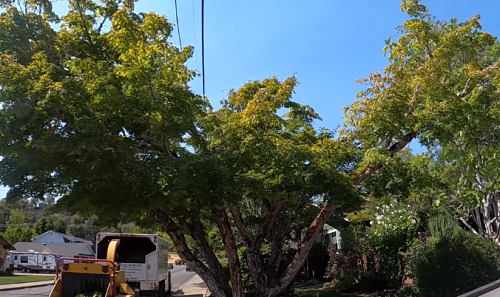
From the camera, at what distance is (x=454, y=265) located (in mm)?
15406

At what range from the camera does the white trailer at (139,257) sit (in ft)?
68.0

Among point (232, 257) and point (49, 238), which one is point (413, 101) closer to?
point (232, 257)

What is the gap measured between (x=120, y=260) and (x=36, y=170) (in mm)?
11308

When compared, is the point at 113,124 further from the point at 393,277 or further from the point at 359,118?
the point at 393,277

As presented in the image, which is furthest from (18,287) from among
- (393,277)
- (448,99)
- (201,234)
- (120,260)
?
(448,99)

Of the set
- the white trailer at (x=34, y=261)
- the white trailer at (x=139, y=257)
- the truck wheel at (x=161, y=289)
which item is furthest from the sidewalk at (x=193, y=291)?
the white trailer at (x=34, y=261)

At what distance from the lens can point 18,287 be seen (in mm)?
32656

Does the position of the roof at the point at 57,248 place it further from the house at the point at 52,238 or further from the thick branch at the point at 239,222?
the thick branch at the point at 239,222

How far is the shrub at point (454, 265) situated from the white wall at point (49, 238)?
74437 millimetres

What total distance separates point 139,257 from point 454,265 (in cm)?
1266

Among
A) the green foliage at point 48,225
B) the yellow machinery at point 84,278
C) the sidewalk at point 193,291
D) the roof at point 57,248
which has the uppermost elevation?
the green foliage at point 48,225

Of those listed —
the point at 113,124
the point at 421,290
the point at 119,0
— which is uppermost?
the point at 119,0

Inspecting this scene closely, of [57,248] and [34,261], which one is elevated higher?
[57,248]

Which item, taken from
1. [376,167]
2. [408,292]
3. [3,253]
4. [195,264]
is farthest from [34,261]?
[376,167]
